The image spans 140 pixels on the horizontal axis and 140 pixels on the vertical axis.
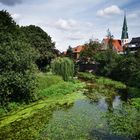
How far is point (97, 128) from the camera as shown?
24.6 m

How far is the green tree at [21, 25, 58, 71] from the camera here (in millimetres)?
70000

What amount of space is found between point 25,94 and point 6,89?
11.8 ft

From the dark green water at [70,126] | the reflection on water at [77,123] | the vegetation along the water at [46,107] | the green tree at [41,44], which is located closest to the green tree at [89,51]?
the green tree at [41,44]

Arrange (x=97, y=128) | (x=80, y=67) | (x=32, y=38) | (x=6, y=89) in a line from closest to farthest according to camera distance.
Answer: (x=97, y=128) < (x=6, y=89) < (x=32, y=38) < (x=80, y=67)

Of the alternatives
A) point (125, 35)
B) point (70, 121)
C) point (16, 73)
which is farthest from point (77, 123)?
point (125, 35)

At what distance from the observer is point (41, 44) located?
70.6 metres

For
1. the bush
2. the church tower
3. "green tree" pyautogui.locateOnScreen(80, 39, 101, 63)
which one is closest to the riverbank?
the bush

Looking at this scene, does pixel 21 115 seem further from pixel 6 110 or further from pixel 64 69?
pixel 64 69

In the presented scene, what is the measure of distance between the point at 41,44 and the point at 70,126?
47.0 meters

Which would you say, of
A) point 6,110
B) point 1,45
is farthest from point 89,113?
point 1,45

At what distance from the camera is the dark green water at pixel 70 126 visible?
73.6ft

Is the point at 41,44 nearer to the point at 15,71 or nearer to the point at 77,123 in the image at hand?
the point at 15,71

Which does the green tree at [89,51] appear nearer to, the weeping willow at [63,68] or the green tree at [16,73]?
the weeping willow at [63,68]

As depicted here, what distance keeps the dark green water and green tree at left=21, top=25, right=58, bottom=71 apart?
3812cm
